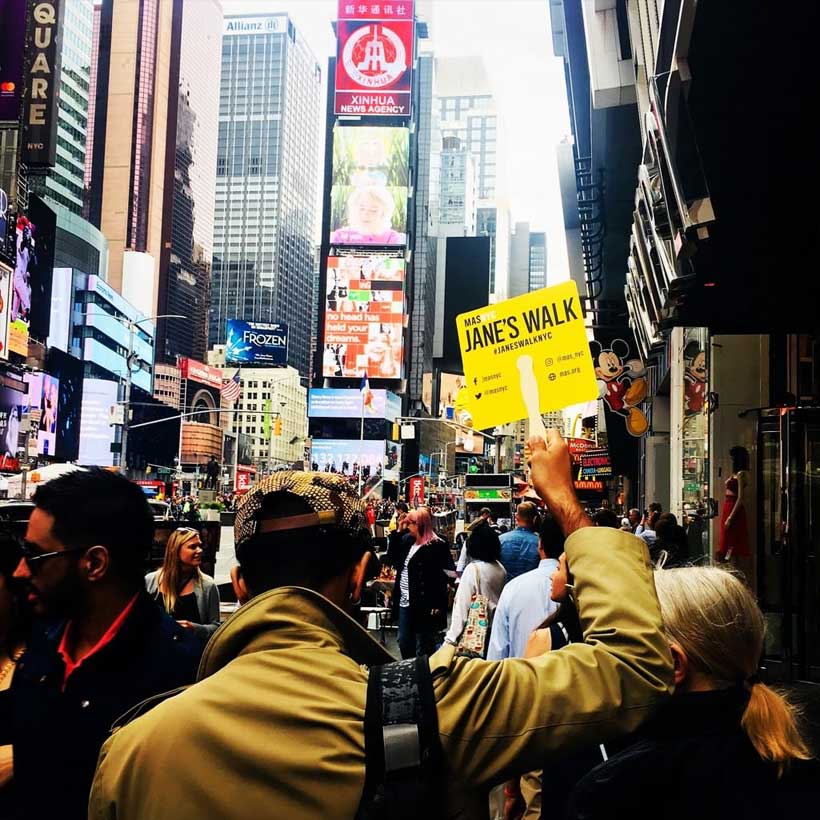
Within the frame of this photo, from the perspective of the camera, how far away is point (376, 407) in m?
118

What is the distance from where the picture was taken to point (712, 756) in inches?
83.8

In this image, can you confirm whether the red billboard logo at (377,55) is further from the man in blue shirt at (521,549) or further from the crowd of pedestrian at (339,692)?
the crowd of pedestrian at (339,692)

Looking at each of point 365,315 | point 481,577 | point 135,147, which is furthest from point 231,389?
point 135,147

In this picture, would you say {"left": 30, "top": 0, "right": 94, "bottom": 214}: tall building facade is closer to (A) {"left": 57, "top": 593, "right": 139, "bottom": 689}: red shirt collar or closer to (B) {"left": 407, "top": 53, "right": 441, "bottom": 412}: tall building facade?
(B) {"left": 407, "top": 53, "right": 441, "bottom": 412}: tall building facade

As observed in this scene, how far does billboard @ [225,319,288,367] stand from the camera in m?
129

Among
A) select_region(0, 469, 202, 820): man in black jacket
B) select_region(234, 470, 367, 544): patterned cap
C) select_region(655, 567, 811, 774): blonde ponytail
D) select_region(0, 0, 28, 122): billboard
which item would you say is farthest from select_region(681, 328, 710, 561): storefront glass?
select_region(0, 0, 28, 122): billboard

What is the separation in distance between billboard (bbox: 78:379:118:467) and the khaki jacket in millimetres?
103776

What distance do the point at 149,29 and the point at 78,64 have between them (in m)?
59.3

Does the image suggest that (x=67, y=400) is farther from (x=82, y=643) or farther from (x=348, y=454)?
(x=82, y=643)

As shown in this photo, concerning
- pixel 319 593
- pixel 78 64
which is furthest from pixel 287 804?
pixel 78 64

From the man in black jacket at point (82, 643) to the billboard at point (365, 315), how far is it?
11435 centimetres

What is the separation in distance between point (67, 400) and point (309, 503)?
9746 centimetres

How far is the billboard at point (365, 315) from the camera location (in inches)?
4626

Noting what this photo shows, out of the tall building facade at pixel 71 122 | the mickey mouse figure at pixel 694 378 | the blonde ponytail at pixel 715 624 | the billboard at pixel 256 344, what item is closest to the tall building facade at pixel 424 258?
the billboard at pixel 256 344
